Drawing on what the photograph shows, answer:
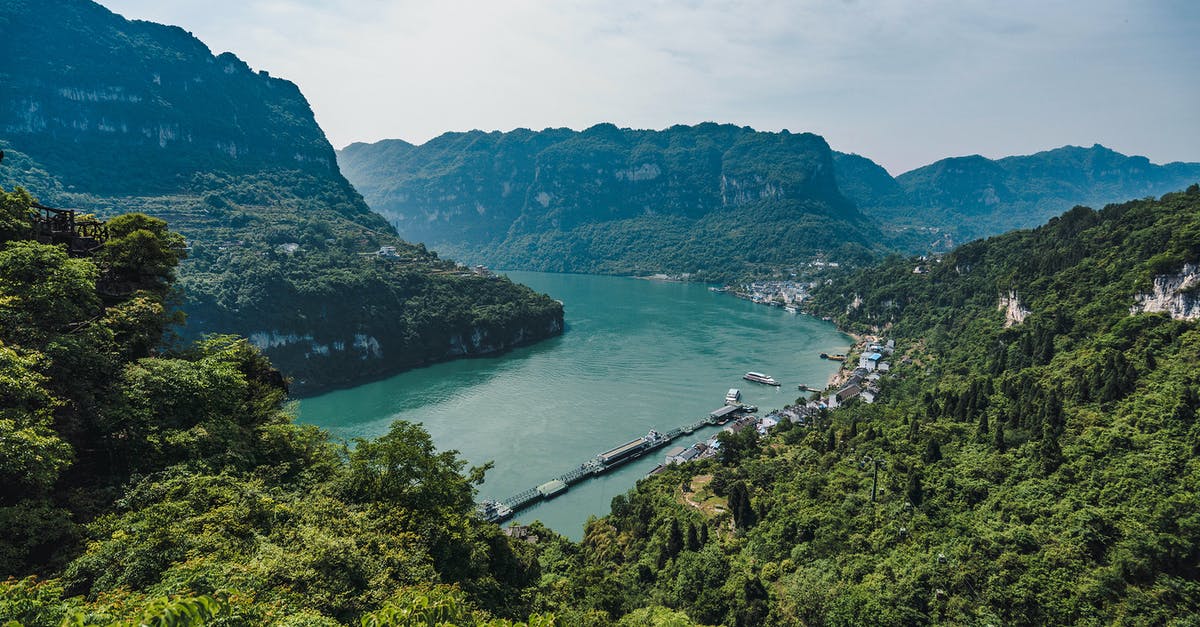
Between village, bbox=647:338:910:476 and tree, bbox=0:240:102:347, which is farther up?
tree, bbox=0:240:102:347

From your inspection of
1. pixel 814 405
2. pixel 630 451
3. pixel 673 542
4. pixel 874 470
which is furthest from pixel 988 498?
pixel 814 405

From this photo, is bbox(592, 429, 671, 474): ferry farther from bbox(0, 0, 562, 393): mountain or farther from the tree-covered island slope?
bbox(0, 0, 562, 393): mountain

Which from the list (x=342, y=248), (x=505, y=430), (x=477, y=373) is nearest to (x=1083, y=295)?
(x=505, y=430)

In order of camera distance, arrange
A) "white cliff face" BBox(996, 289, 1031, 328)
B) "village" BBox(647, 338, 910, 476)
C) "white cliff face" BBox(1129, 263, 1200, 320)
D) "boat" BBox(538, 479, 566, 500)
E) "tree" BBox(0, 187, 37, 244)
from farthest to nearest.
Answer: "white cliff face" BBox(996, 289, 1031, 328) < "village" BBox(647, 338, 910, 476) < "boat" BBox(538, 479, 566, 500) < "white cliff face" BBox(1129, 263, 1200, 320) < "tree" BBox(0, 187, 37, 244)

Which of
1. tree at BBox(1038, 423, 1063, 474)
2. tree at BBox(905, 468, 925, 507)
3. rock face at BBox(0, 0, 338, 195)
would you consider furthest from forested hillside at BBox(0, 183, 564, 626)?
rock face at BBox(0, 0, 338, 195)

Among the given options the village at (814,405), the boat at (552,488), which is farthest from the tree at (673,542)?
the village at (814,405)

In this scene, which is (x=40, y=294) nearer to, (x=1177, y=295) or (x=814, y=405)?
(x=1177, y=295)

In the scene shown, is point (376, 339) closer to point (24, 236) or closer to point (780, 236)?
point (24, 236)
